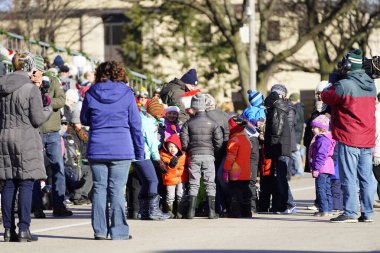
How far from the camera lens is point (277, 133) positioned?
17.9 meters

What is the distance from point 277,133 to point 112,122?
4753 millimetres

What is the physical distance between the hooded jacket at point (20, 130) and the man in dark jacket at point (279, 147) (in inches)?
193

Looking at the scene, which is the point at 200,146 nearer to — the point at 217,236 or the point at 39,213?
the point at 39,213

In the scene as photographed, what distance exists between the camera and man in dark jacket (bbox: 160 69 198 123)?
1845 cm

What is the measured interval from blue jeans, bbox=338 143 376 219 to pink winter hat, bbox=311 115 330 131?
2043 mm

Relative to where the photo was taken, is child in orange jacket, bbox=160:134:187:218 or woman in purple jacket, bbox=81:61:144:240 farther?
child in orange jacket, bbox=160:134:187:218

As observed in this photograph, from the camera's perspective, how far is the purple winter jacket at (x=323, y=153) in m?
17.3

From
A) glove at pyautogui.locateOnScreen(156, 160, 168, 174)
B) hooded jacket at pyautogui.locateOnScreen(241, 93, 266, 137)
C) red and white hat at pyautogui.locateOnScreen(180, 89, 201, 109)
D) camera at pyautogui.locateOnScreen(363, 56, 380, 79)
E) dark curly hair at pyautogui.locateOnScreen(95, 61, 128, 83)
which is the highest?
camera at pyautogui.locateOnScreen(363, 56, 380, 79)

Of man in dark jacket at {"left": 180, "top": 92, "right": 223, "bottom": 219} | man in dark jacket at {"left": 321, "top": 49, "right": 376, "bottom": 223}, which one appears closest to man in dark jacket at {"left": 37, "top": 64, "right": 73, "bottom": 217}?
man in dark jacket at {"left": 180, "top": 92, "right": 223, "bottom": 219}

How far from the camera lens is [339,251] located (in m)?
12.1

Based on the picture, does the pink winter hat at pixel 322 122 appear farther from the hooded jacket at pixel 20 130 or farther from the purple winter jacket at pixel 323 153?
the hooded jacket at pixel 20 130

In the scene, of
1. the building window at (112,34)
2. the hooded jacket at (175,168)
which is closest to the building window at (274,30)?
the building window at (112,34)

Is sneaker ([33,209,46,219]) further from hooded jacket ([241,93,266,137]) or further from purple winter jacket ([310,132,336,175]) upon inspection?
purple winter jacket ([310,132,336,175])

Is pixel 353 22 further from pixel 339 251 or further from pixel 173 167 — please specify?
pixel 339 251
